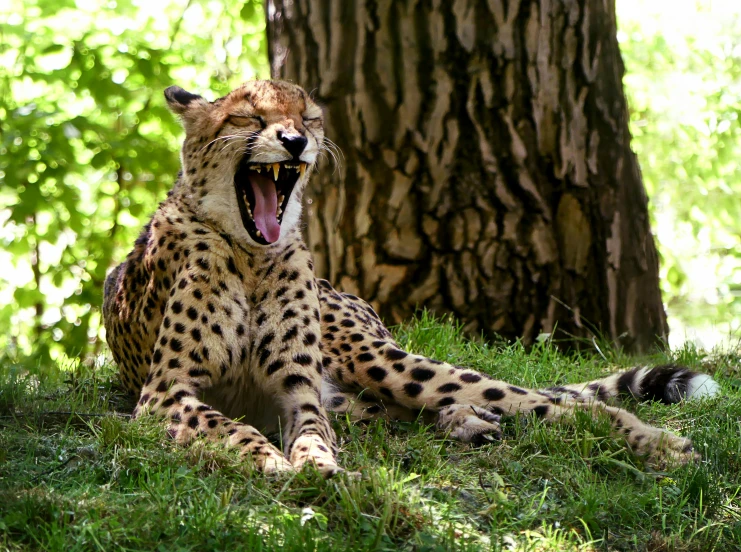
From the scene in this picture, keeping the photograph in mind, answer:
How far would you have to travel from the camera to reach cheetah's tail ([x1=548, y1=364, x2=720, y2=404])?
3.90 meters

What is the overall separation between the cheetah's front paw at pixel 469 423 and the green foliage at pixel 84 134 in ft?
10.1

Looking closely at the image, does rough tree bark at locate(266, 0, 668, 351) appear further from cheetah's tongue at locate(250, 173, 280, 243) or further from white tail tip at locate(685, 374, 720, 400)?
cheetah's tongue at locate(250, 173, 280, 243)

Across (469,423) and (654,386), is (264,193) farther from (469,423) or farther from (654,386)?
(654,386)

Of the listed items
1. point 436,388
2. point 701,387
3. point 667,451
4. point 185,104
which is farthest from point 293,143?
point 701,387

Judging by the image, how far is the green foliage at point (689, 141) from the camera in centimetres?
1008

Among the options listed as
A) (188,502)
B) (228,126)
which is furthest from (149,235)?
(188,502)

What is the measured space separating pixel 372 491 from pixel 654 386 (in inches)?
70.8

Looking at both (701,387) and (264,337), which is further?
(701,387)

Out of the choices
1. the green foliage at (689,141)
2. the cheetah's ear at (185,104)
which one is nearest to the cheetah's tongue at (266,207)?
the cheetah's ear at (185,104)

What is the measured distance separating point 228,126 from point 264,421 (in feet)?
3.71

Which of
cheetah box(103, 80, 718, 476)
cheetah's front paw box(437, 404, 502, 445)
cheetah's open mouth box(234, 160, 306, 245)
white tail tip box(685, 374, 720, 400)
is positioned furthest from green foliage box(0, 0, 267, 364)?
white tail tip box(685, 374, 720, 400)

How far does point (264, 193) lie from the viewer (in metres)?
3.64

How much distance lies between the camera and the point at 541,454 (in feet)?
10.5

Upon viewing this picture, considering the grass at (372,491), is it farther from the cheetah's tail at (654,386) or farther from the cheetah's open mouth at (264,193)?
the cheetah's open mouth at (264,193)
